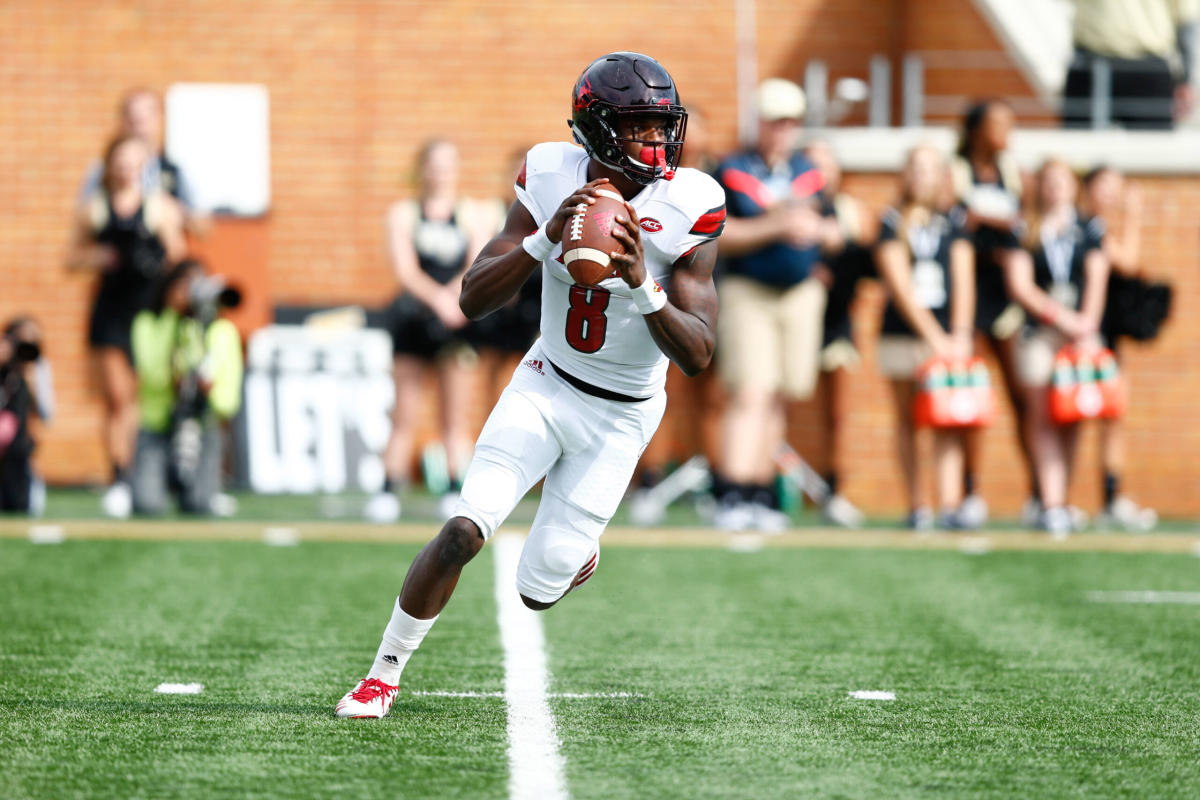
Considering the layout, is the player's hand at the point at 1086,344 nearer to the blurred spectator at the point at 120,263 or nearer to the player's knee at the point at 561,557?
the blurred spectator at the point at 120,263

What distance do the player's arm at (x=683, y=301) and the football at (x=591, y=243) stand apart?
0.07 ft

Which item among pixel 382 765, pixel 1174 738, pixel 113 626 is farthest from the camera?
pixel 113 626

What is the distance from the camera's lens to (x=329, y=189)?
12.1 metres

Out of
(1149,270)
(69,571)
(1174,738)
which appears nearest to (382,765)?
(1174,738)

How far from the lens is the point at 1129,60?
1092 cm

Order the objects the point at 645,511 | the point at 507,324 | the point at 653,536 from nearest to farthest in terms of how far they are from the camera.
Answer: the point at 653,536, the point at 645,511, the point at 507,324

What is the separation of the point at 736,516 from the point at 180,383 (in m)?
2.93

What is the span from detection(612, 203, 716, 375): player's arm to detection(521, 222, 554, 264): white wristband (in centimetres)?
19

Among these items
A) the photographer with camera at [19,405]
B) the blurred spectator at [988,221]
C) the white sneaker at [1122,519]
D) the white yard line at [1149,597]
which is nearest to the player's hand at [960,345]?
the blurred spectator at [988,221]

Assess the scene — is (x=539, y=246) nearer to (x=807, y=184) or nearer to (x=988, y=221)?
(x=807, y=184)

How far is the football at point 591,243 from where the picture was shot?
383cm

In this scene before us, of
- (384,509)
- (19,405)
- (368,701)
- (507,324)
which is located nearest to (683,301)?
(368,701)

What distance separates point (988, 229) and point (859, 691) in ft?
15.7

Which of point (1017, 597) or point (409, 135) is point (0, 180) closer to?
point (409, 135)
